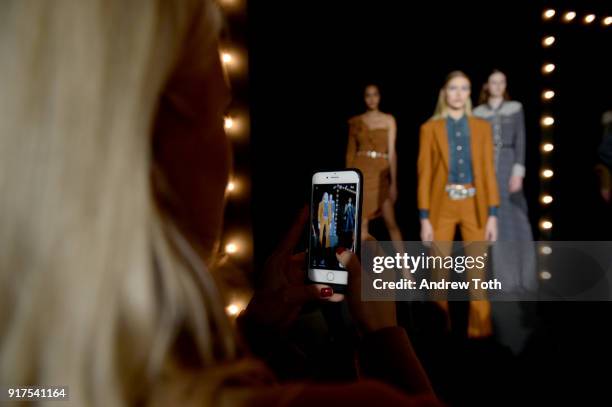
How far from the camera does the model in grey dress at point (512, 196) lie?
5.16 feet

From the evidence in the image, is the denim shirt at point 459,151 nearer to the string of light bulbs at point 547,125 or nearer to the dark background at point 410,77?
the dark background at point 410,77

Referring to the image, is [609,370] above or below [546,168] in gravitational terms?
below

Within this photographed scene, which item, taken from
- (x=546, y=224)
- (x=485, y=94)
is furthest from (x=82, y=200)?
(x=546, y=224)

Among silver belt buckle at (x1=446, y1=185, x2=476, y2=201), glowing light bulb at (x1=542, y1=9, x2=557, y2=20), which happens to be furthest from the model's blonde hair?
glowing light bulb at (x1=542, y1=9, x2=557, y2=20)

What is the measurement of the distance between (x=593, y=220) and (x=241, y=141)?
55.1 inches

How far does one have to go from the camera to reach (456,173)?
1.59 metres

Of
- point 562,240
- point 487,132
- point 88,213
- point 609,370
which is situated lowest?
point 609,370

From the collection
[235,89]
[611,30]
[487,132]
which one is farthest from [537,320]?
[235,89]

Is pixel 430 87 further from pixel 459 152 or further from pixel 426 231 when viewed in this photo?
pixel 426 231

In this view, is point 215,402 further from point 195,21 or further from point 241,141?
point 241,141

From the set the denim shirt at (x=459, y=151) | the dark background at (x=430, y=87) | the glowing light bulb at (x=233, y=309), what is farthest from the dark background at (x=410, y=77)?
the glowing light bulb at (x=233, y=309)

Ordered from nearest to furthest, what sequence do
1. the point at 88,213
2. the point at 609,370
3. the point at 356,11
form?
1. the point at 88,213
2. the point at 609,370
3. the point at 356,11

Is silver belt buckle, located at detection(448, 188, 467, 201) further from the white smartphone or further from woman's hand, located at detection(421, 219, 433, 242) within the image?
the white smartphone

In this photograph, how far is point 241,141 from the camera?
1629mm
